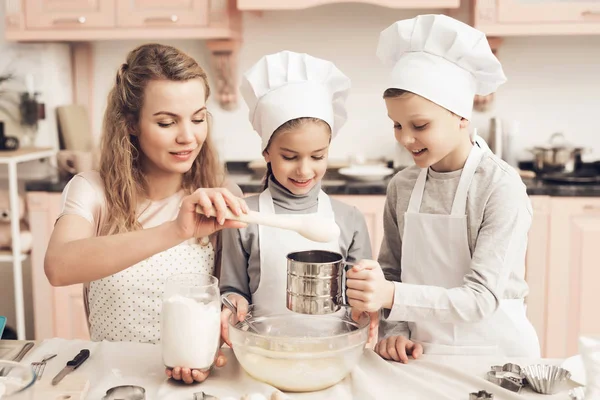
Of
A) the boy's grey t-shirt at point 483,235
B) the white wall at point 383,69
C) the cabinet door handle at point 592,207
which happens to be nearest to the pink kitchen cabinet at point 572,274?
the cabinet door handle at point 592,207

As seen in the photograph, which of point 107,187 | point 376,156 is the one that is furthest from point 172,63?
point 376,156

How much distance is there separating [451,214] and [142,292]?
72 cm

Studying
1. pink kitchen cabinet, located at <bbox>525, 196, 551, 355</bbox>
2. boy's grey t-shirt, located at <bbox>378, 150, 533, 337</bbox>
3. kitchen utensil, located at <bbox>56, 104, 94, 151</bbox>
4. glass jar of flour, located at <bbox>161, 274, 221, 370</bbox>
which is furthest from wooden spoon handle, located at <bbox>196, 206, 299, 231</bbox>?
kitchen utensil, located at <bbox>56, 104, 94, 151</bbox>

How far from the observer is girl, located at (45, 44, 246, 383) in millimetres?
1489

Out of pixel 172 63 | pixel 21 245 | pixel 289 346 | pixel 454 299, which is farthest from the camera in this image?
pixel 21 245

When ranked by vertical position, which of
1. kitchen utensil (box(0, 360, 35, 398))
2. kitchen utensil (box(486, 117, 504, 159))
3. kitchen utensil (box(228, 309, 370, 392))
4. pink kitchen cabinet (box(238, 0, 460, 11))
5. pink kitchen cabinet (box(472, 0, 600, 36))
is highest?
pink kitchen cabinet (box(238, 0, 460, 11))

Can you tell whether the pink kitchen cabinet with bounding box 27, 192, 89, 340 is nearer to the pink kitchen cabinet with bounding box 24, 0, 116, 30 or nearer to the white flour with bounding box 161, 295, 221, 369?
the pink kitchen cabinet with bounding box 24, 0, 116, 30

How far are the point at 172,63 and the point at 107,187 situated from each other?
33 cm

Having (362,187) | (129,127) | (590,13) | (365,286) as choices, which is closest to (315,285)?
(365,286)

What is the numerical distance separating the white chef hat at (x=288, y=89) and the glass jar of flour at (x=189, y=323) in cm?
45

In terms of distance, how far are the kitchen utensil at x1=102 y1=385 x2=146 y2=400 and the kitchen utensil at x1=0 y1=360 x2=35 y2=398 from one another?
8.1 inches

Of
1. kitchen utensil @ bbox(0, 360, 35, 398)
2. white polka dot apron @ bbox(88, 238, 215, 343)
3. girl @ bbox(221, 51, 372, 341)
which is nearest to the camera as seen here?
kitchen utensil @ bbox(0, 360, 35, 398)

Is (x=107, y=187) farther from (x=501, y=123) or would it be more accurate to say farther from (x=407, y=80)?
(x=501, y=123)

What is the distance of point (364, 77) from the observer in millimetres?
3143
